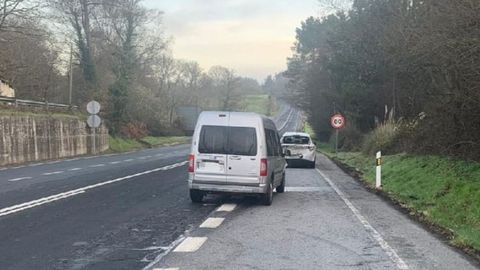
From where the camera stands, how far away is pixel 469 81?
14.1 metres

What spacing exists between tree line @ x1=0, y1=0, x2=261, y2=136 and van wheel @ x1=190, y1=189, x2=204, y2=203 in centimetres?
2374

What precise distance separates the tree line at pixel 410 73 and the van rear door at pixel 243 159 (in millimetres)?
4892

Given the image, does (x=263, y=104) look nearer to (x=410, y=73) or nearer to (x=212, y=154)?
(x=410, y=73)

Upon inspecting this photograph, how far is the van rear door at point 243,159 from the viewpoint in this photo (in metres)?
13.2

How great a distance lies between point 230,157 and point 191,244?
4808 mm

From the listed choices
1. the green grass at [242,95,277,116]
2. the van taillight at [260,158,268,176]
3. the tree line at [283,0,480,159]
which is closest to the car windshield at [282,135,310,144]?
the tree line at [283,0,480,159]

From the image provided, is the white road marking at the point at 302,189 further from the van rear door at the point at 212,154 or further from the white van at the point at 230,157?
the van rear door at the point at 212,154

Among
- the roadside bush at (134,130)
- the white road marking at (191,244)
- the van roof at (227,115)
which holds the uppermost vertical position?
the van roof at (227,115)

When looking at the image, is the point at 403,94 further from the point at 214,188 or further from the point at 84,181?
the point at 214,188

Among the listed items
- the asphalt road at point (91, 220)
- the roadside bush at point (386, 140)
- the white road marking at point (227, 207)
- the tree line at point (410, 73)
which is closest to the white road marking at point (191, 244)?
the asphalt road at point (91, 220)

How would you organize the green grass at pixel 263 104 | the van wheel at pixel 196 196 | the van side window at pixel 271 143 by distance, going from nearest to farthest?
the van wheel at pixel 196 196 < the van side window at pixel 271 143 < the green grass at pixel 263 104

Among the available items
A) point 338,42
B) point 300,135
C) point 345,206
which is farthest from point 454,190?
point 338,42

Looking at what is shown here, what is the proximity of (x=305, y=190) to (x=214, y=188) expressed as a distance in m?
4.43

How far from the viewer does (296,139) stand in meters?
27.7
